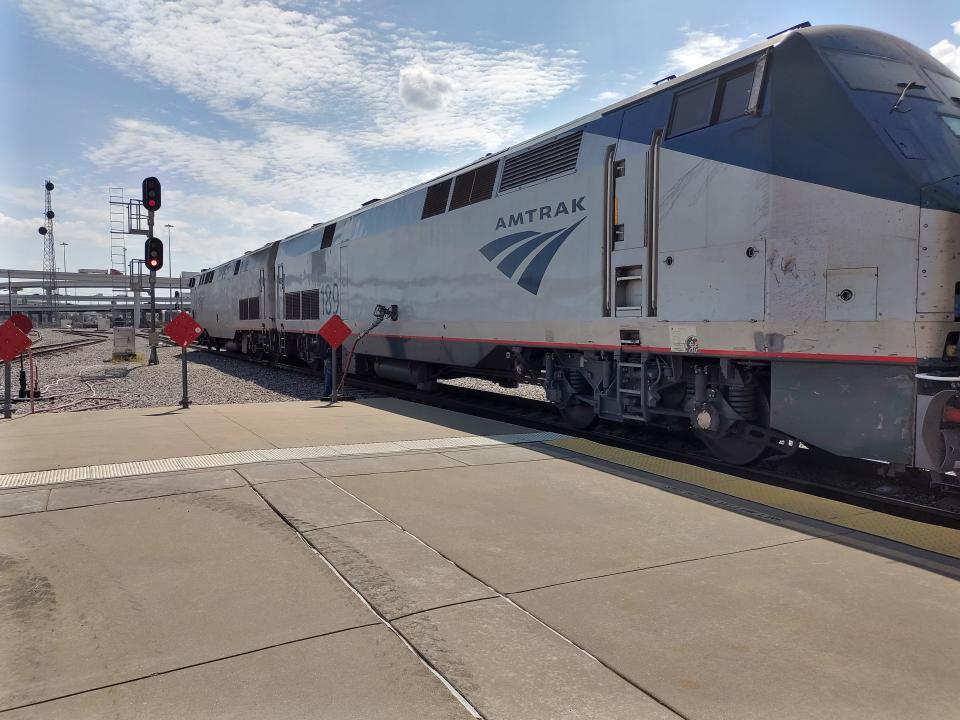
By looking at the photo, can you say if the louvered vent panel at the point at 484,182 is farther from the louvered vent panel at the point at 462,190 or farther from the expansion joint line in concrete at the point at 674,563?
the expansion joint line in concrete at the point at 674,563

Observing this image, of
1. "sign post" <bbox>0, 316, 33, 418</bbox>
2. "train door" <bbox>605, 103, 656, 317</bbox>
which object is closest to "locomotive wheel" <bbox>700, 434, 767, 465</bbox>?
"train door" <bbox>605, 103, 656, 317</bbox>

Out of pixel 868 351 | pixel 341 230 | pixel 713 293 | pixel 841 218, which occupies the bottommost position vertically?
pixel 868 351

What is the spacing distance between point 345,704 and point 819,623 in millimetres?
2251

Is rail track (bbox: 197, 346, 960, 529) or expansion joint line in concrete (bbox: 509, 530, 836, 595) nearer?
expansion joint line in concrete (bbox: 509, 530, 836, 595)

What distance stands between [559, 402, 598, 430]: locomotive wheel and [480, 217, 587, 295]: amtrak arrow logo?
1.66 metres

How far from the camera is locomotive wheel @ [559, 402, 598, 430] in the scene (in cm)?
930

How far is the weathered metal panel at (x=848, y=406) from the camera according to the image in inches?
211

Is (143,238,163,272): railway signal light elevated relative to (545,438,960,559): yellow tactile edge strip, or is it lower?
elevated

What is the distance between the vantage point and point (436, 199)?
12.3 meters

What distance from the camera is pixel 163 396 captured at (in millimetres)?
→ 13281

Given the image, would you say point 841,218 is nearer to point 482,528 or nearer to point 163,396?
point 482,528

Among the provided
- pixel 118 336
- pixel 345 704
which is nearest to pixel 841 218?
pixel 345 704

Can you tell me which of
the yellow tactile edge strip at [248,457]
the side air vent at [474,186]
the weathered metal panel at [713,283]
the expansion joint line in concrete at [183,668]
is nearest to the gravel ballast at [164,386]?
the side air vent at [474,186]

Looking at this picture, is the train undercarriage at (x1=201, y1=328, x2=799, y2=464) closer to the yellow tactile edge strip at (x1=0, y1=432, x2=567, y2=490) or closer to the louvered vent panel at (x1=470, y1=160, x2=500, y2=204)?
the yellow tactile edge strip at (x1=0, y1=432, x2=567, y2=490)
